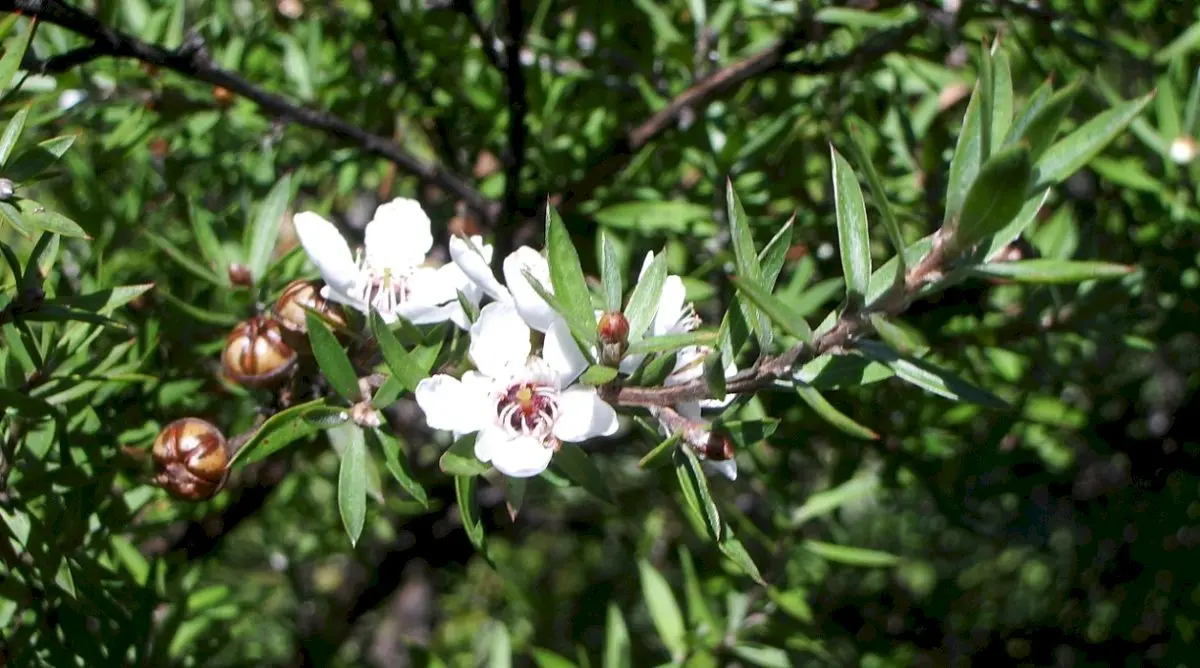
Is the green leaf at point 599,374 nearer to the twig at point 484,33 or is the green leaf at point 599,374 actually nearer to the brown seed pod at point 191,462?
the brown seed pod at point 191,462

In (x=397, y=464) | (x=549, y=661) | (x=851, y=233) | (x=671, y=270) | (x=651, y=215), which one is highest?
(x=851, y=233)

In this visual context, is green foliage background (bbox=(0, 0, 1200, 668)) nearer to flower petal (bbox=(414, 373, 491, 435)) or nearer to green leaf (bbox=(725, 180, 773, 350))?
flower petal (bbox=(414, 373, 491, 435))

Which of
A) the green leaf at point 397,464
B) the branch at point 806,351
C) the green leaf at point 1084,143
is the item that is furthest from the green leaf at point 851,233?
the green leaf at point 397,464

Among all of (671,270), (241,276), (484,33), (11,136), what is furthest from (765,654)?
(11,136)

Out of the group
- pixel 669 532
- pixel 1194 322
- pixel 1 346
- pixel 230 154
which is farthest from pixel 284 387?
pixel 669 532

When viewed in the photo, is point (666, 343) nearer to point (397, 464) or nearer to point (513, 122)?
point (397, 464)

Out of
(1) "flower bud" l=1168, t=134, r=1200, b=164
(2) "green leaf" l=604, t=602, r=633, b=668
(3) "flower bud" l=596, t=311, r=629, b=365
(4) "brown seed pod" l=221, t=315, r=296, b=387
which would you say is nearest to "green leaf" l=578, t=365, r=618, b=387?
(3) "flower bud" l=596, t=311, r=629, b=365
